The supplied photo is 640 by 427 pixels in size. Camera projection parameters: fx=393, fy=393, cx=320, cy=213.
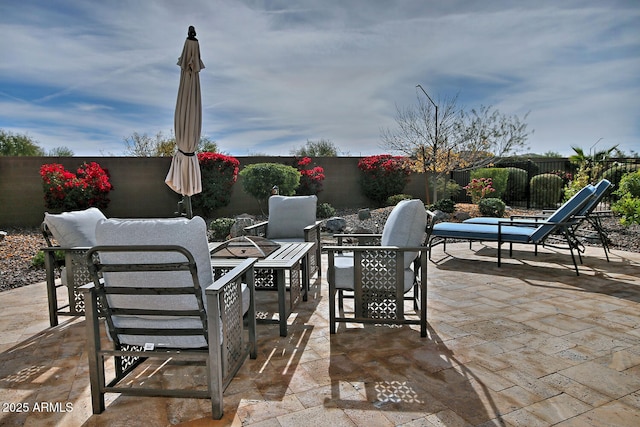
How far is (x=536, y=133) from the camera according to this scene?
1141 centimetres

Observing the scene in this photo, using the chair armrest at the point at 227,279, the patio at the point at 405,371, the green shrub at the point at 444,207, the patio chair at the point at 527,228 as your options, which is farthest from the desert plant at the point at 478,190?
Answer: the chair armrest at the point at 227,279

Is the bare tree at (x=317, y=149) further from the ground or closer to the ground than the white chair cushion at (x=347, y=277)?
further from the ground

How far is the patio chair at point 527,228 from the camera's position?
4480 millimetres

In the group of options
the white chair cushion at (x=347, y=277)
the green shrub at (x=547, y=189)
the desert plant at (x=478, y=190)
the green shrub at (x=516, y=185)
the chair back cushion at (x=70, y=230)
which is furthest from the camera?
the green shrub at (x=516, y=185)

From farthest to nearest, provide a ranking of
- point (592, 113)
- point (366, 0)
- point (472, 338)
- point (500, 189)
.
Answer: point (500, 189), point (592, 113), point (366, 0), point (472, 338)

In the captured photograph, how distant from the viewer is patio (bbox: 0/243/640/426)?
73.3 inches

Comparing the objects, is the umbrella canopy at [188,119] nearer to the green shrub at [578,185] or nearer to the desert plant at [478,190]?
the desert plant at [478,190]

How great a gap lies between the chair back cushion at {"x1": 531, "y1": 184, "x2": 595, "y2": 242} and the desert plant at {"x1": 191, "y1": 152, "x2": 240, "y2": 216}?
273 inches

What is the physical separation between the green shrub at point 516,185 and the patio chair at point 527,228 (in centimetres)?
826

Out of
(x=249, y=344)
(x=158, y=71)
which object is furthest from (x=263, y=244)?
(x=158, y=71)

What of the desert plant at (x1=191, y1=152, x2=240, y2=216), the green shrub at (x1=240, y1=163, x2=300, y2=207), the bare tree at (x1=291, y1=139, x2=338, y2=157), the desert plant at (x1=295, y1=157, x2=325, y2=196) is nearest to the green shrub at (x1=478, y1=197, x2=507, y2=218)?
the desert plant at (x1=295, y1=157, x2=325, y2=196)

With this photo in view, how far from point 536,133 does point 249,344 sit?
11.6 metres

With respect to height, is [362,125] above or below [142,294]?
above

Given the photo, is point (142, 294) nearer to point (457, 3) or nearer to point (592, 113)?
point (457, 3)
